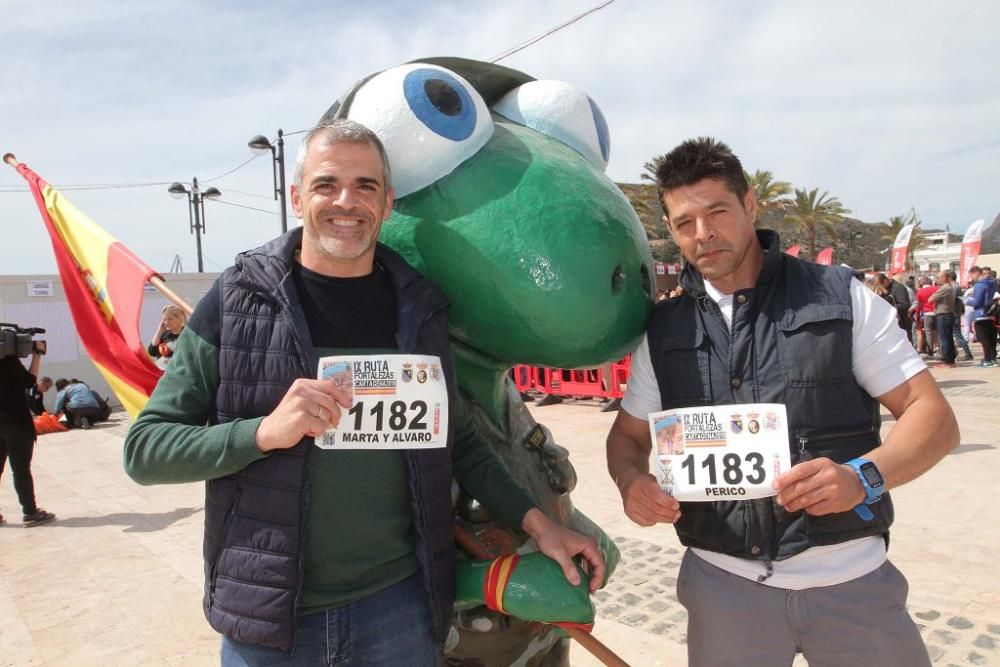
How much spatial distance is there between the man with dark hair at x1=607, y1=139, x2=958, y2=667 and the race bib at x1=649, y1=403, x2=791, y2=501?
28mm

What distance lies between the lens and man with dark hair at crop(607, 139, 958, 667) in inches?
66.0

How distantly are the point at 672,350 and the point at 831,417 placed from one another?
40cm

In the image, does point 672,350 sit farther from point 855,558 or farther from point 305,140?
point 305,140

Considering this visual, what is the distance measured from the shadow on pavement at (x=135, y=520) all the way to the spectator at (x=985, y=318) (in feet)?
40.4

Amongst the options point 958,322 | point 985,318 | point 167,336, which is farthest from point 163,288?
point 958,322

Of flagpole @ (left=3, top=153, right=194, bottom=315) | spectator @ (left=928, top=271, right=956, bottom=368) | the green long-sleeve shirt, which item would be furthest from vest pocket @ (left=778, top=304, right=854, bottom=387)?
spectator @ (left=928, top=271, right=956, bottom=368)

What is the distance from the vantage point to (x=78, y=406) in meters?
11.4

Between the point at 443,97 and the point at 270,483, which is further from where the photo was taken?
the point at 443,97

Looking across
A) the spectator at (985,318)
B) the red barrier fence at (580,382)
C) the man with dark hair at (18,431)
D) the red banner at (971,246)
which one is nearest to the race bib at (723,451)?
the man with dark hair at (18,431)

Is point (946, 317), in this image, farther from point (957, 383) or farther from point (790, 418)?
point (790, 418)

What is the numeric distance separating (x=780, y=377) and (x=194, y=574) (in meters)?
4.14

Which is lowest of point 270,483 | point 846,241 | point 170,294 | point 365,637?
point 365,637

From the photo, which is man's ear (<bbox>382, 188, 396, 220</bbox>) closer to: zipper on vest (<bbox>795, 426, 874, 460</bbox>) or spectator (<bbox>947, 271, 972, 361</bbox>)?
zipper on vest (<bbox>795, 426, 874, 460</bbox>)

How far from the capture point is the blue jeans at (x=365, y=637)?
1.61 m
